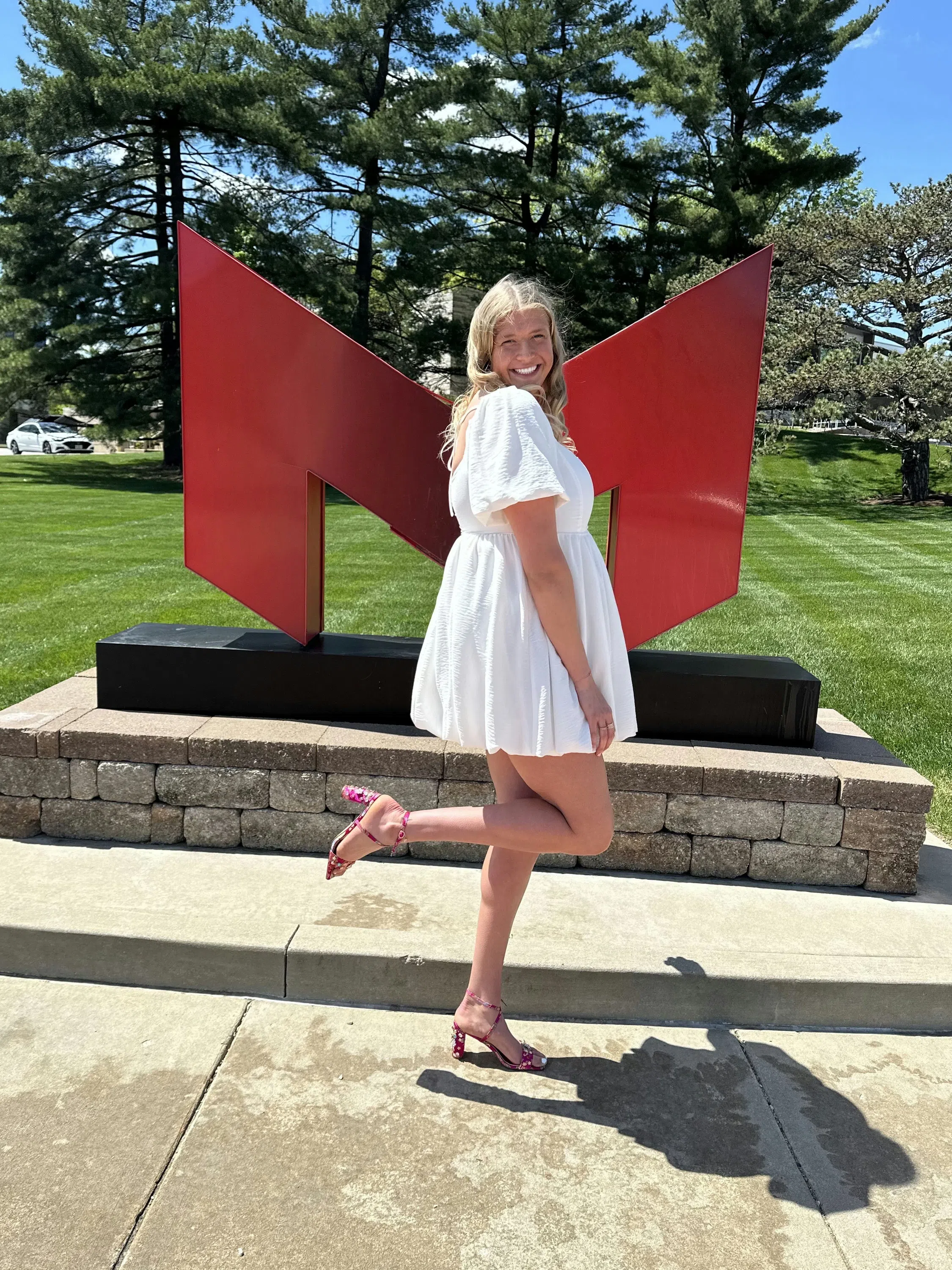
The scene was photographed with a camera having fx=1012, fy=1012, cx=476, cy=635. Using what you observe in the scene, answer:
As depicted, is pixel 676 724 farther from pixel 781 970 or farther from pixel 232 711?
pixel 232 711

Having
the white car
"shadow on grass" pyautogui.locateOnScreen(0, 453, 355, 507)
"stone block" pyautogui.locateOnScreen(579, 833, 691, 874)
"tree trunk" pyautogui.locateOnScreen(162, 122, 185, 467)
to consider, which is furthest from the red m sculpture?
the white car

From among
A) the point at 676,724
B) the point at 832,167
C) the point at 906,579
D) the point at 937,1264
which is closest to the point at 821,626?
the point at 906,579

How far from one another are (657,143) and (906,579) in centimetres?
1881

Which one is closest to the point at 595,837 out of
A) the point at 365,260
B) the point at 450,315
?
the point at 365,260

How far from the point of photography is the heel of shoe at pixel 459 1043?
2787mm

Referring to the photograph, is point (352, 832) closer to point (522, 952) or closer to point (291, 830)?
point (522, 952)

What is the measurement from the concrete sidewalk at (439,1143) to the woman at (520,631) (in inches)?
19.5

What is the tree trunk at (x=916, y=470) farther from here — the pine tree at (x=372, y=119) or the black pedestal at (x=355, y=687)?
the black pedestal at (x=355, y=687)

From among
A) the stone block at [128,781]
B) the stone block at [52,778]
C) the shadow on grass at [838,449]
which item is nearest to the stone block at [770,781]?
the stone block at [128,781]

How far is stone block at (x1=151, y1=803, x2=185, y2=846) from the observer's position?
13.2 feet

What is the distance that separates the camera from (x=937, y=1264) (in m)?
2.13

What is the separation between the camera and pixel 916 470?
25.2m

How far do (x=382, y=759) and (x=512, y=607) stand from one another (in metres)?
1.67

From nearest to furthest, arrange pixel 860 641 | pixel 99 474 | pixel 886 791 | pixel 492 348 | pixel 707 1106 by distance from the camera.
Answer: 1. pixel 492 348
2. pixel 707 1106
3. pixel 886 791
4. pixel 860 641
5. pixel 99 474
